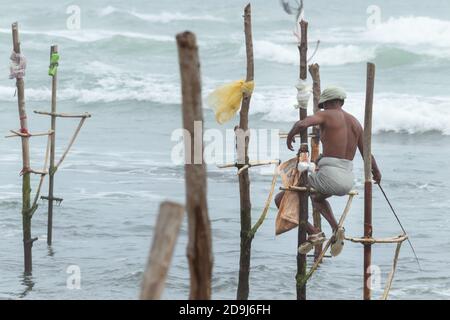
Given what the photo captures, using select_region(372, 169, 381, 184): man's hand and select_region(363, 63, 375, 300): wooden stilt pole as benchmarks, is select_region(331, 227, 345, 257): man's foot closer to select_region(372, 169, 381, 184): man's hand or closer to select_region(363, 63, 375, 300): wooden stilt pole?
select_region(372, 169, 381, 184): man's hand

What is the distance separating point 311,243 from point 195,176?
12.3 feet

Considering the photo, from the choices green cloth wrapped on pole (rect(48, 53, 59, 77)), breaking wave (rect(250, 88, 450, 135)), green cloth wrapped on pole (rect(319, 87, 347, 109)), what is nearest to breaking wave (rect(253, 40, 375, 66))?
breaking wave (rect(250, 88, 450, 135))

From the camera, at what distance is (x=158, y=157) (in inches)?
796

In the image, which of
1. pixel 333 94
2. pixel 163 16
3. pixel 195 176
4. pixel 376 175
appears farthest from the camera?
pixel 163 16

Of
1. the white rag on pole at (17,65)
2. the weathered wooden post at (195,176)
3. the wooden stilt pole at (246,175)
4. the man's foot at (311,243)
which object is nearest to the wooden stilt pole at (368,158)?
the man's foot at (311,243)

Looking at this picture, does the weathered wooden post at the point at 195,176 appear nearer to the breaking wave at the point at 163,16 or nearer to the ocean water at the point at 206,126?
the ocean water at the point at 206,126

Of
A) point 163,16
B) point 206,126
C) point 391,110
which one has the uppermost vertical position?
point 163,16

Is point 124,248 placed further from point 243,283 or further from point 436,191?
point 436,191

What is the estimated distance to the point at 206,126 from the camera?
938 inches

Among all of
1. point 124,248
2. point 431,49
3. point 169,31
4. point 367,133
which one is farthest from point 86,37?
point 367,133

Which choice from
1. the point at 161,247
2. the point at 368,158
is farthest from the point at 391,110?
the point at 161,247

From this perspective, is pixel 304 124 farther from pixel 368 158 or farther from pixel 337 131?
pixel 368 158

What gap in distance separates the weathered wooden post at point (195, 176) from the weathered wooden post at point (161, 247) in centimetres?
31

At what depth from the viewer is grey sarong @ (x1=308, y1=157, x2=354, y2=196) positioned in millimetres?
9477
